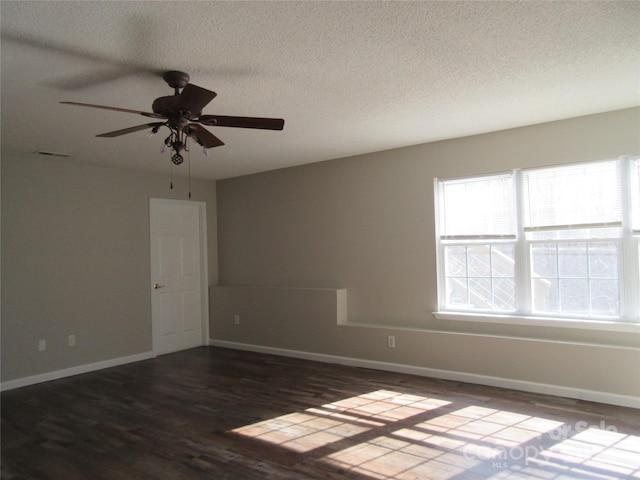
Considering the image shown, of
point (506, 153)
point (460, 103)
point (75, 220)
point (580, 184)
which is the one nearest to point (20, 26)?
point (460, 103)

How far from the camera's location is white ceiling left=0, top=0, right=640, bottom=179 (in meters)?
2.08

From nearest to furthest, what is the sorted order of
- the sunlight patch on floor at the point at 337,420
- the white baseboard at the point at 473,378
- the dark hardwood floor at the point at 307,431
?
the dark hardwood floor at the point at 307,431 < the sunlight patch on floor at the point at 337,420 < the white baseboard at the point at 473,378

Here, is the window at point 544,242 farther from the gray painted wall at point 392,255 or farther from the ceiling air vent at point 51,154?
the ceiling air vent at point 51,154

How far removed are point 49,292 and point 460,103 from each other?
471 centimetres

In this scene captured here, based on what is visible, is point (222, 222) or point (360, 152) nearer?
point (360, 152)

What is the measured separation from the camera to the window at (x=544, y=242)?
3742 mm

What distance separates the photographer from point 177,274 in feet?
20.6

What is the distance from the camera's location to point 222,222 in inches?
265

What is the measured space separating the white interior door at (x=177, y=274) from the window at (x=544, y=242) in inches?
144

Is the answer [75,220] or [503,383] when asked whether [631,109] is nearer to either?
[503,383]

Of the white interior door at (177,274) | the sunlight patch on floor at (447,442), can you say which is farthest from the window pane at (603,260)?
the white interior door at (177,274)

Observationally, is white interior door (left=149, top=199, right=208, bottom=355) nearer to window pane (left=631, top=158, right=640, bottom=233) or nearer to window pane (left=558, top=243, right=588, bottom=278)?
window pane (left=558, top=243, right=588, bottom=278)

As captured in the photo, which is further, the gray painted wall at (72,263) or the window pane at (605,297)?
the gray painted wall at (72,263)

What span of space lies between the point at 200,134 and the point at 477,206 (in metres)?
2.98
